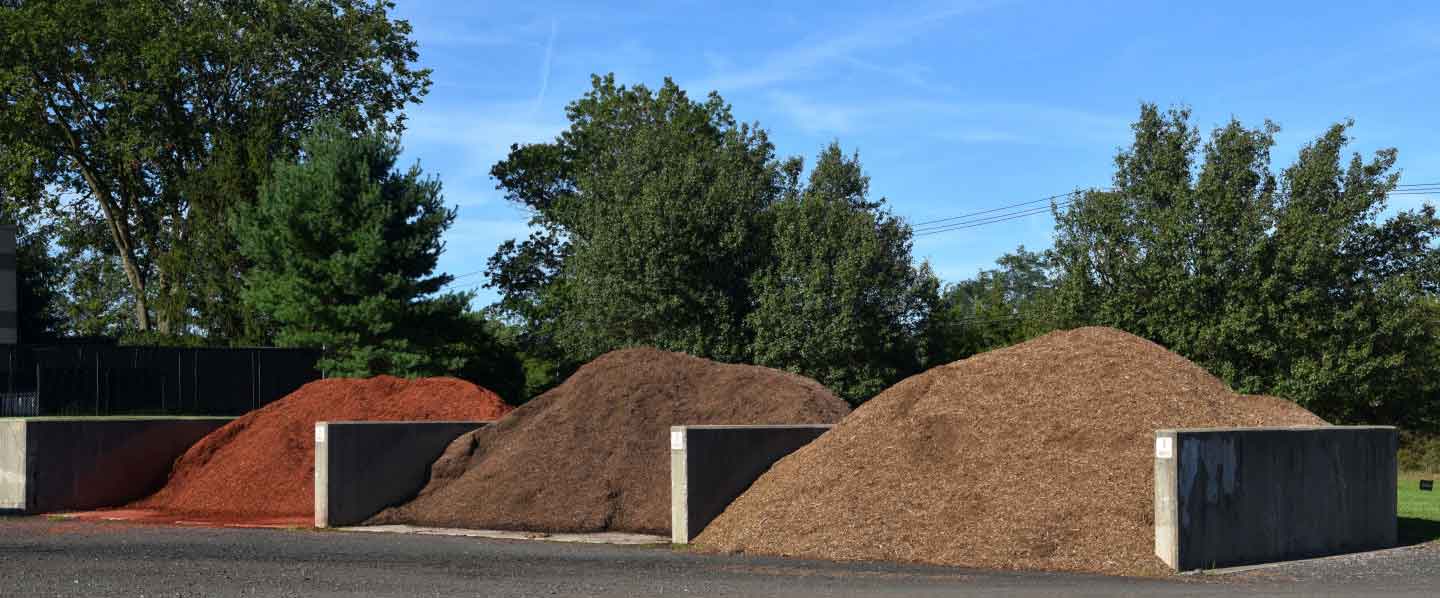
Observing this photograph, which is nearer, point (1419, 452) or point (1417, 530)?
point (1417, 530)

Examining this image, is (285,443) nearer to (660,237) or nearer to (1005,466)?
(1005,466)

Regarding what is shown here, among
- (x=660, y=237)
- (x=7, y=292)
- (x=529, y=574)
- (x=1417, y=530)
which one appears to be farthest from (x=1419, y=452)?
(x=7, y=292)

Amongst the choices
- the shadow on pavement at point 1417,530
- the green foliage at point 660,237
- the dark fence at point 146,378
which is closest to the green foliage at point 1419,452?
the green foliage at point 660,237

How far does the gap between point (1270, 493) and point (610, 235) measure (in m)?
33.7

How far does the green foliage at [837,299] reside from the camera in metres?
44.9

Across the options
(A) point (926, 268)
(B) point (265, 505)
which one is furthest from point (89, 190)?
(B) point (265, 505)

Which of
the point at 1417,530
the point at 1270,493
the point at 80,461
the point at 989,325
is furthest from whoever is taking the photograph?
the point at 989,325

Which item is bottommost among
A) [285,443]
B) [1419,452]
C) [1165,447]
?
[1419,452]

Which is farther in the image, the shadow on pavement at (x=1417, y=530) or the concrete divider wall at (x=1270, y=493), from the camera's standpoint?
the shadow on pavement at (x=1417, y=530)

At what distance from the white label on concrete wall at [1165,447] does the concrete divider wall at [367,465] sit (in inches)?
464

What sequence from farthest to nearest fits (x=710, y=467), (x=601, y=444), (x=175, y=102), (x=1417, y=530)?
(x=175, y=102)
(x=601, y=444)
(x=1417, y=530)
(x=710, y=467)

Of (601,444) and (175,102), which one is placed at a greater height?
(175,102)

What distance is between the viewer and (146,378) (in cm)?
3381

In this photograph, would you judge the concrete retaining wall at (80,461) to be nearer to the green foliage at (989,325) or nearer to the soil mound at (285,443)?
the soil mound at (285,443)
